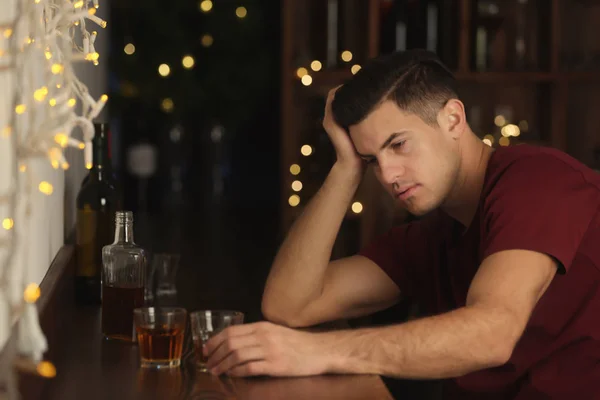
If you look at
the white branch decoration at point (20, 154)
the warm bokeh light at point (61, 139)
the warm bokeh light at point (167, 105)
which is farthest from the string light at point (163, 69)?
the warm bokeh light at point (61, 139)

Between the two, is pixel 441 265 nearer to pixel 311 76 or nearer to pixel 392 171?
pixel 392 171

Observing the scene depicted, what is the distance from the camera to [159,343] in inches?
50.0

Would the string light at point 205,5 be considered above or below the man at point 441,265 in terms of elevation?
above

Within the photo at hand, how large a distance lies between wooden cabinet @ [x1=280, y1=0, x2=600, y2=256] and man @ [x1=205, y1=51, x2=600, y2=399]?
5.38 ft

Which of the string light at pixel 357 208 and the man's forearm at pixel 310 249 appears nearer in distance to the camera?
the man's forearm at pixel 310 249

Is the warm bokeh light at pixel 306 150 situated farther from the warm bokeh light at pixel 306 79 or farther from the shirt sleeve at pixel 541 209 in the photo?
the shirt sleeve at pixel 541 209

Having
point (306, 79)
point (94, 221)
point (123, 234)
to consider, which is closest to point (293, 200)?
point (306, 79)

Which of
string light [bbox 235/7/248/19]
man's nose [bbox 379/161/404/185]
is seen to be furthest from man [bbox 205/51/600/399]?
string light [bbox 235/7/248/19]

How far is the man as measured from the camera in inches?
50.1

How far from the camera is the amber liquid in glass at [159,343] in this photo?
127cm

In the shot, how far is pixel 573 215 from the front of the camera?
4.69ft

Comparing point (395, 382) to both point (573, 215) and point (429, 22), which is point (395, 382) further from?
point (429, 22)

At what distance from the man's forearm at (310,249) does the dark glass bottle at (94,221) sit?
307mm

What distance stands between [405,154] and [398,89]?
115mm
